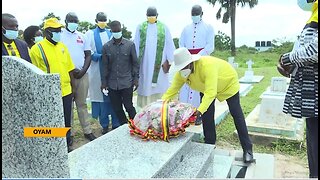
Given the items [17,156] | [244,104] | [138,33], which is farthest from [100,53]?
[244,104]

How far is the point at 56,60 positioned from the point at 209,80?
1.69 m

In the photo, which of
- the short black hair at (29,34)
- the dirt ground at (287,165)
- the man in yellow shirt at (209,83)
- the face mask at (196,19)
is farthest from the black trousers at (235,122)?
the short black hair at (29,34)

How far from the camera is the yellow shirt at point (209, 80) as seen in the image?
3113mm

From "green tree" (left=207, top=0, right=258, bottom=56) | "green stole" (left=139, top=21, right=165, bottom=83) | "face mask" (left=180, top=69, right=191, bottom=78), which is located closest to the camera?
"face mask" (left=180, top=69, right=191, bottom=78)

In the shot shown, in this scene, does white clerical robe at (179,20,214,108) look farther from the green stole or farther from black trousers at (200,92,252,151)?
black trousers at (200,92,252,151)

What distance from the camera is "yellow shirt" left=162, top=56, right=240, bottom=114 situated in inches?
123

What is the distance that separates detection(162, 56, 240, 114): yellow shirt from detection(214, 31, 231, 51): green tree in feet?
77.9

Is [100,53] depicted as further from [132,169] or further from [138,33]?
[132,169]

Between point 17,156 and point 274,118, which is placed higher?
point 17,156

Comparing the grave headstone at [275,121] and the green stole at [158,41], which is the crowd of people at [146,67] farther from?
the grave headstone at [275,121]

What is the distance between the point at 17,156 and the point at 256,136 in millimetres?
3406

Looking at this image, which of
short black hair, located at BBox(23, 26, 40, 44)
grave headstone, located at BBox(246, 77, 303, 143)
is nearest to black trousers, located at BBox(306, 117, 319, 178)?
grave headstone, located at BBox(246, 77, 303, 143)

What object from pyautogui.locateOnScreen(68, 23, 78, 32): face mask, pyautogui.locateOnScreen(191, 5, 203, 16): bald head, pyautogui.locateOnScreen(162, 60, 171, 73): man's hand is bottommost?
pyautogui.locateOnScreen(162, 60, 171, 73): man's hand

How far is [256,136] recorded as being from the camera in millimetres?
4566
